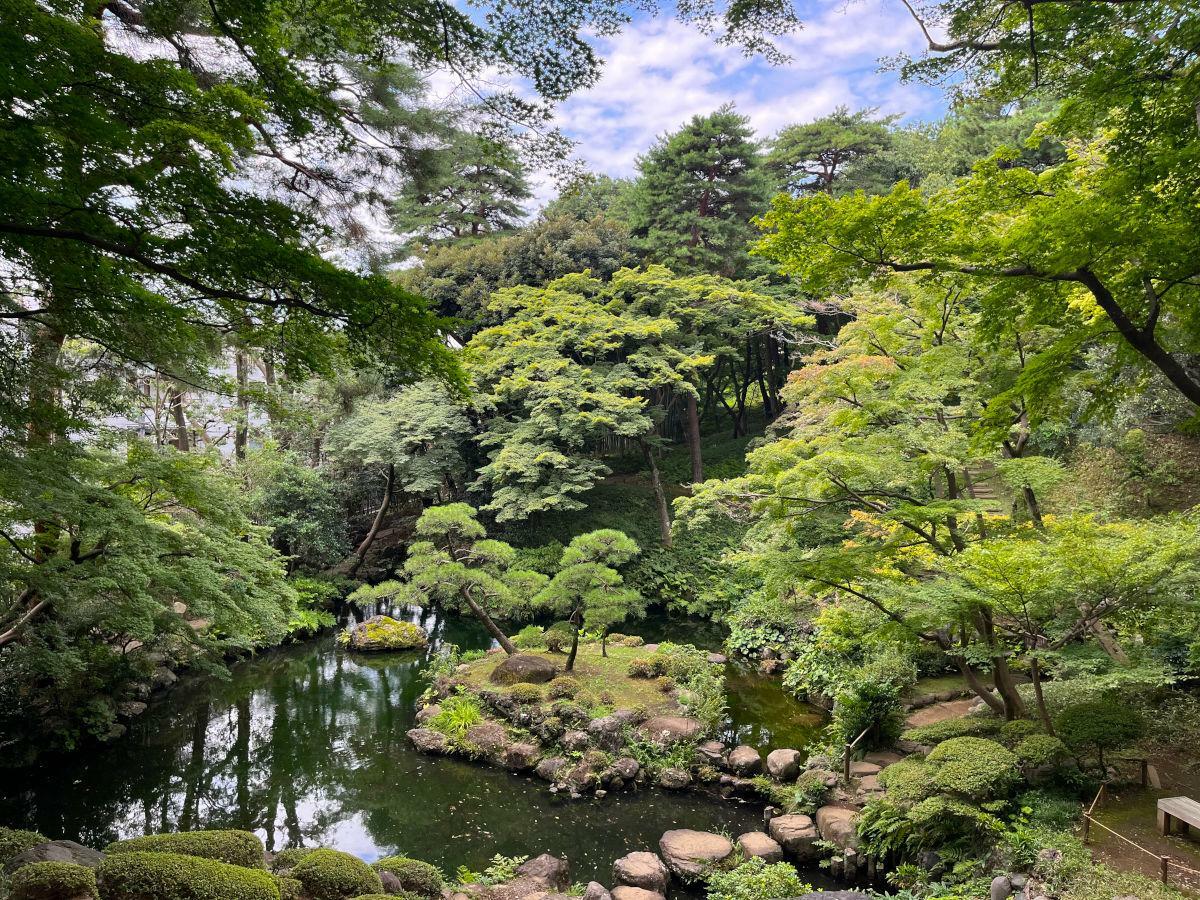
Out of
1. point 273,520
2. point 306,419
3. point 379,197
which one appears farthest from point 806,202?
point 273,520

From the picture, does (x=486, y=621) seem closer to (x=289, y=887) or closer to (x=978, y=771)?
(x=289, y=887)

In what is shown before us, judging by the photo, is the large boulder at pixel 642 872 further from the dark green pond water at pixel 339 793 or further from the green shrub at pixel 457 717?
the green shrub at pixel 457 717

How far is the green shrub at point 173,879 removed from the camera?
10.4 feet

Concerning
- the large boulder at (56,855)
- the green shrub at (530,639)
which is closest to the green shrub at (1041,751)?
the large boulder at (56,855)

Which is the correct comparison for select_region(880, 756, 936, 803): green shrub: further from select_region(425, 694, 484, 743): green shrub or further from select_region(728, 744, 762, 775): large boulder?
select_region(425, 694, 484, 743): green shrub

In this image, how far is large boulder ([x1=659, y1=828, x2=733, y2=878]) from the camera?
5566 mm

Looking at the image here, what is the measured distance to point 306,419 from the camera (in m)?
6.11

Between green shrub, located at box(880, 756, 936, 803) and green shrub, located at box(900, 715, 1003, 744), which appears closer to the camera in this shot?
green shrub, located at box(880, 756, 936, 803)

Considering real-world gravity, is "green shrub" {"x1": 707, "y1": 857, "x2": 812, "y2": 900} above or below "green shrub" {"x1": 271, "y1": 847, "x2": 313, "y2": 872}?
below

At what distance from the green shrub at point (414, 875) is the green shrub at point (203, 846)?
3.79 feet

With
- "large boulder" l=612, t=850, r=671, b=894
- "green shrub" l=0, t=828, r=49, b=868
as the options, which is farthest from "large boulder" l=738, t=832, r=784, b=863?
"green shrub" l=0, t=828, r=49, b=868

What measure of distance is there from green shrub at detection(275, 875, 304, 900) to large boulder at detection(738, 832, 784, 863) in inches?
149

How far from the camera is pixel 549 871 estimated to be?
5469 millimetres

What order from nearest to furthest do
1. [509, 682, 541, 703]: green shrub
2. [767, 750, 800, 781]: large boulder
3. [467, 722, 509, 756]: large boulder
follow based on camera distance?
[767, 750, 800, 781]: large boulder < [467, 722, 509, 756]: large boulder < [509, 682, 541, 703]: green shrub
